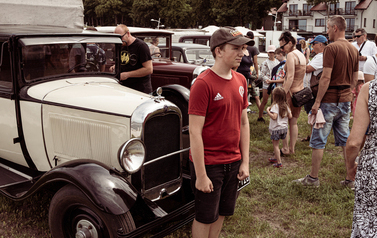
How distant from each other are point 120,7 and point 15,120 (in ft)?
213

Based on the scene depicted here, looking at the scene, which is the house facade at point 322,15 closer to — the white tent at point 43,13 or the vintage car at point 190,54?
the vintage car at point 190,54

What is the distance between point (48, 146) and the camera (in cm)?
371

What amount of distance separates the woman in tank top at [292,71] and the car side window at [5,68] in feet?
12.5

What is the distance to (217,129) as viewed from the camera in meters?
2.48

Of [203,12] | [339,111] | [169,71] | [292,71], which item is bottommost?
[339,111]

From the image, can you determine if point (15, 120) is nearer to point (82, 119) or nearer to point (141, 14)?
point (82, 119)

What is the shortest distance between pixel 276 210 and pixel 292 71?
91.3 inches

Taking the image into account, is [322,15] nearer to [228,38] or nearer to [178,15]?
[178,15]

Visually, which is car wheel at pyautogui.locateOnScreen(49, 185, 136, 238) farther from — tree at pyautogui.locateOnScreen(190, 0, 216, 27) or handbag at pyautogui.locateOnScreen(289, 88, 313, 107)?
tree at pyautogui.locateOnScreen(190, 0, 216, 27)

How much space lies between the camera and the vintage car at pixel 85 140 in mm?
2818

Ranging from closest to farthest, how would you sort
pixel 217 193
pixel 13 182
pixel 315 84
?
pixel 217 193 < pixel 13 182 < pixel 315 84

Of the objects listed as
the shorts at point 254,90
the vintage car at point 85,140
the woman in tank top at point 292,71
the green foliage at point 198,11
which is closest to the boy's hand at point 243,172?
the vintage car at point 85,140

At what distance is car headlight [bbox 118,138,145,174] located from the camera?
2.91 m

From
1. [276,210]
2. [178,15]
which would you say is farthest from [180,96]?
[178,15]
